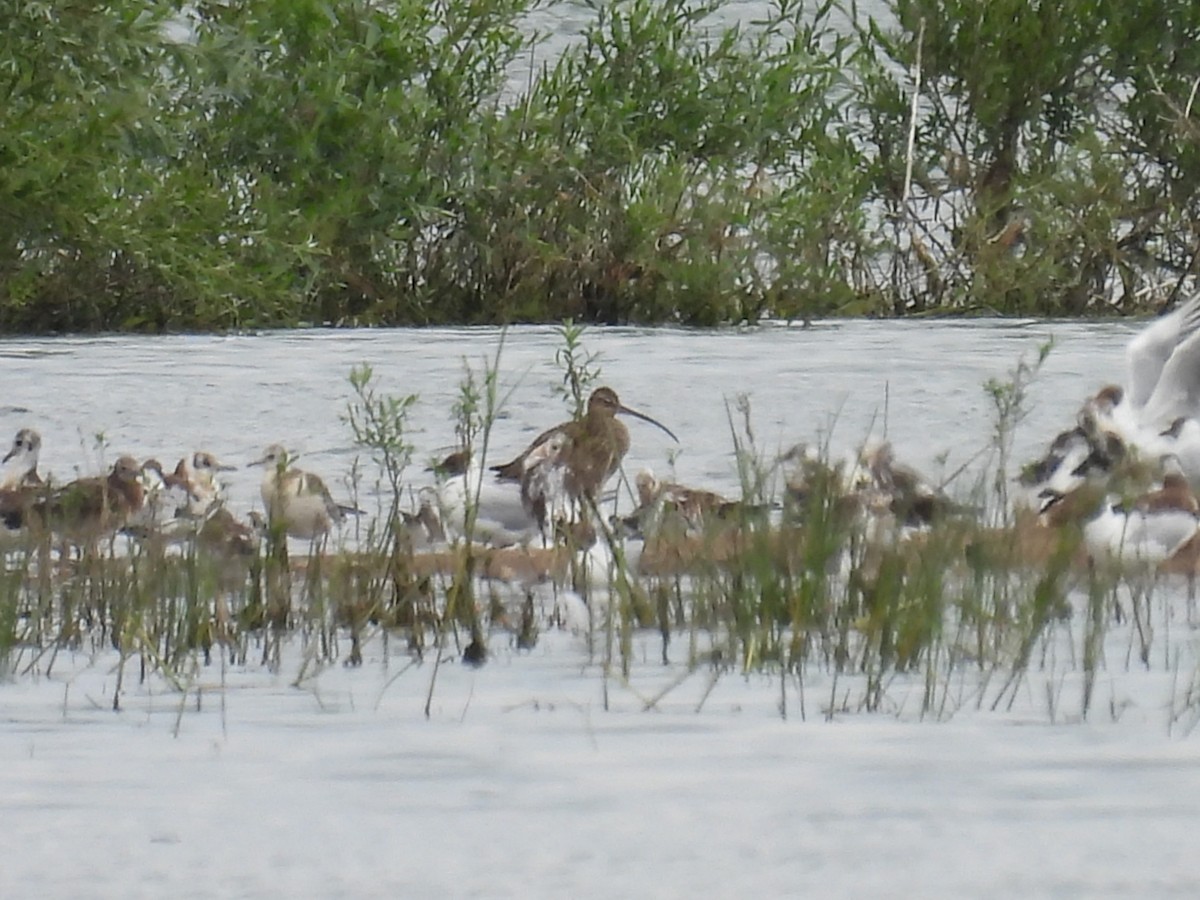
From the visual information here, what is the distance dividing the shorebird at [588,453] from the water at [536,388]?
1.48 metres

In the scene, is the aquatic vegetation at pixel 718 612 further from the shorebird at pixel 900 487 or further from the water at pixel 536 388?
the water at pixel 536 388

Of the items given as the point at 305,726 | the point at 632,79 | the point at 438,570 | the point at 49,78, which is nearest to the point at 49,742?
the point at 305,726

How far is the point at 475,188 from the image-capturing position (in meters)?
19.3

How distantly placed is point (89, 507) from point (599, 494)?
4.74ft

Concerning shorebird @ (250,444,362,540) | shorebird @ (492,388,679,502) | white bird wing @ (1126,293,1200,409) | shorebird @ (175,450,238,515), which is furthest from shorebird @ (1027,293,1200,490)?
shorebird @ (175,450,238,515)

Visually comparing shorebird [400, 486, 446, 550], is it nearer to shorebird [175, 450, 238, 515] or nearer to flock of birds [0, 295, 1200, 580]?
flock of birds [0, 295, 1200, 580]

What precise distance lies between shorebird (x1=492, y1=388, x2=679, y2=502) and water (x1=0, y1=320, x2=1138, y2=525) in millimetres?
1477

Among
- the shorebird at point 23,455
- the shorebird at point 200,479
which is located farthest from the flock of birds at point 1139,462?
the shorebird at point 23,455

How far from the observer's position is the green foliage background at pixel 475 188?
16719 mm

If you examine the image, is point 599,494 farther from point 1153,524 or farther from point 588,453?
point 1153,524

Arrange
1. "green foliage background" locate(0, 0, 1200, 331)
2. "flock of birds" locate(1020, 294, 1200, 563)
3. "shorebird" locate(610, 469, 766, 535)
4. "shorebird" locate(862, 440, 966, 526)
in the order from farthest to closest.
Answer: "green foliage background" locate(0, 0, 1200, 331) → "shorebird" locate(862, 440, 966, 526) → "flock of birds" locate(1020, 294, 1200, 563) → "shorebird" locate(610, 469, 766, 535)

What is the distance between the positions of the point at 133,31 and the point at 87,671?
1046 cm

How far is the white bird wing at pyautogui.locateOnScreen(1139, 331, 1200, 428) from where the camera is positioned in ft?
32.2

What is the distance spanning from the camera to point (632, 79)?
2047 cm
